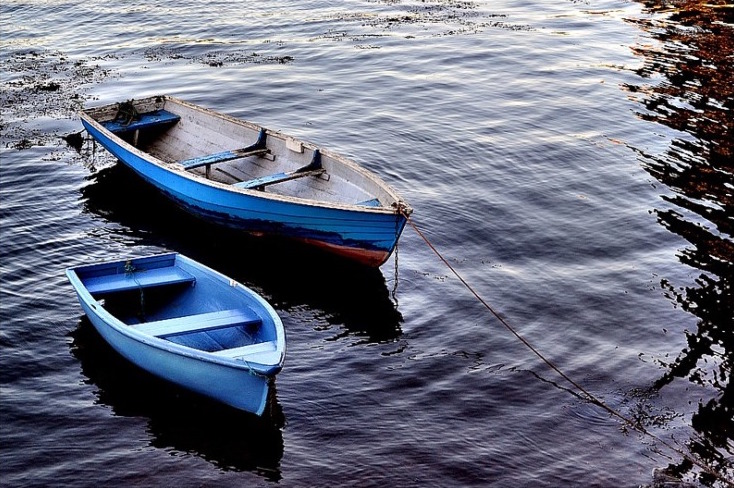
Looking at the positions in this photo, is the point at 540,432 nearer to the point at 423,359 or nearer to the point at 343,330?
the point at 423,359

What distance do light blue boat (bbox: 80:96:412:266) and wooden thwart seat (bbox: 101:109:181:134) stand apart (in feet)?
0.07

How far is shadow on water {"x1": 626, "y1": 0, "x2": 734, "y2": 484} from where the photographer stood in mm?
12406

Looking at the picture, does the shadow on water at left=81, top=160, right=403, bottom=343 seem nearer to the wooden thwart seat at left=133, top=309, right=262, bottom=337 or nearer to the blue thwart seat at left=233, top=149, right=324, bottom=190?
the blue thwart seat at left=233, top=149, right=324, bottom=190

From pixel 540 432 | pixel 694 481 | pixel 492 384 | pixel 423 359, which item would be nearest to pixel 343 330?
pixel 423 359

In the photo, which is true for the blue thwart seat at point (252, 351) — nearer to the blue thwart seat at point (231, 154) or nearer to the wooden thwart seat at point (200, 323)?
the wooden thwart seat at point (200, 323)

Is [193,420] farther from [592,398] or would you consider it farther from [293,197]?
[592,398]

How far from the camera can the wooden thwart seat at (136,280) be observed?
523 inches

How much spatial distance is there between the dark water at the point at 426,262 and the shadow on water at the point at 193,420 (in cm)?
4

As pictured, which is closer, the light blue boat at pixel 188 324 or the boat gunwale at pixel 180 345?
the boat gunwale at pixel 180 345

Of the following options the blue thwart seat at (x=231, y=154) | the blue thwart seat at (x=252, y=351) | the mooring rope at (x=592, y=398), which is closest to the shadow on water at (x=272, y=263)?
the blue thwart seat at (x=231, y=154)

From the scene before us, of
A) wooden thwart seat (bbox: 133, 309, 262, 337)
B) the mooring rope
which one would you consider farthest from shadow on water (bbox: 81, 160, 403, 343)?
wooden thwart seat (bbox: 133, 309, 262, 337)

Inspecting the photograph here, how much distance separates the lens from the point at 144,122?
1962cm

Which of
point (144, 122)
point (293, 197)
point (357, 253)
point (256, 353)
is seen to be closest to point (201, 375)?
point (256, 353)

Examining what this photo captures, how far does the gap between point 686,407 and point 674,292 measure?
3.41 meters
